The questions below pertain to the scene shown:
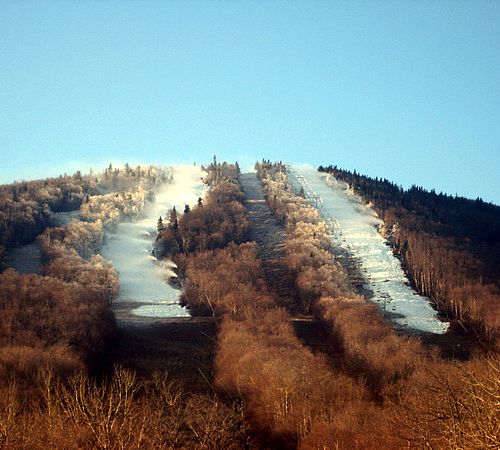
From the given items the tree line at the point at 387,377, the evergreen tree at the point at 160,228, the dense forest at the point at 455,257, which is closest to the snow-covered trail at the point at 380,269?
the dense forest at the point at 455,257

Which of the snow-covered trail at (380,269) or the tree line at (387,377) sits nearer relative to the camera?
the tree line at (387,377)

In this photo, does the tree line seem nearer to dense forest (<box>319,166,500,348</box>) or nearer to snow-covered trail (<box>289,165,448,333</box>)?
snow-covered trail (<box>289,165,448,333</box>)

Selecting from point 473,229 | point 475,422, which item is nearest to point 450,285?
point 473,229

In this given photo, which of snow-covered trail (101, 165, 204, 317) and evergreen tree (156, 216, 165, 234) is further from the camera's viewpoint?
evergreen tree (156, 216, 165, 234)

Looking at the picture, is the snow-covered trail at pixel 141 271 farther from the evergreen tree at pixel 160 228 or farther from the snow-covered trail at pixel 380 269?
the snow-covered trail at pixel 380 269

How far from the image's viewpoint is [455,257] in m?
138

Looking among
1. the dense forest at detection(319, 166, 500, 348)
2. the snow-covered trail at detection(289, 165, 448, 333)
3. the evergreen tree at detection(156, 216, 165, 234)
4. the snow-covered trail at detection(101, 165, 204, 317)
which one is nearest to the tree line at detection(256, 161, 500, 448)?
the snow-covered trail at detection(289, 165, 448, 333)

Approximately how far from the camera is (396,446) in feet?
123

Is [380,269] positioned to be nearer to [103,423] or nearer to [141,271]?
[141,271]

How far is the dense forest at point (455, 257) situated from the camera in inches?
4011

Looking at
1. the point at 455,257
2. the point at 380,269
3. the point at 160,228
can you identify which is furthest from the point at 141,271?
the point at 455,257

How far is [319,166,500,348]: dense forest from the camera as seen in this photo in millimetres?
101875

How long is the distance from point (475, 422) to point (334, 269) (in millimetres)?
115971

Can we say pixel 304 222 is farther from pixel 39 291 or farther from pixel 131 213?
pixel 39 291
